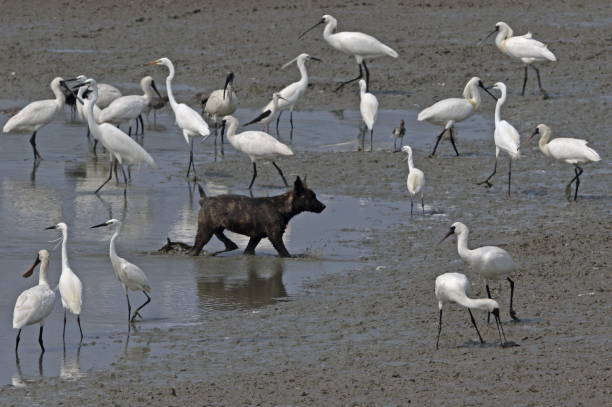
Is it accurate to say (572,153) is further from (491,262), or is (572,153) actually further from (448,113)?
(491,262)

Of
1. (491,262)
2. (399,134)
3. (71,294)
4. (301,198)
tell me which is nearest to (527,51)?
(399,134)

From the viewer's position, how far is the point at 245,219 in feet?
43.7

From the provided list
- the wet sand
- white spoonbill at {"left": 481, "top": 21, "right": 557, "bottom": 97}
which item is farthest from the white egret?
white spoonbill at {"left": 481, "top": 21, "right": 557, "bottom": 97}

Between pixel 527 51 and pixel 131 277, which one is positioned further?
pixel 527 51

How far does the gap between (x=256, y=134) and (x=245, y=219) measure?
3560mm

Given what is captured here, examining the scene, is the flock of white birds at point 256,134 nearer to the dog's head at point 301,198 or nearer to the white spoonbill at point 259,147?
the white spoonbill at point 259,147

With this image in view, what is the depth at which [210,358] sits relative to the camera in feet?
30.9

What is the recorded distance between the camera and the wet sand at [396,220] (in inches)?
342

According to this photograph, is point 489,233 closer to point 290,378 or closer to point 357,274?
point 357,274

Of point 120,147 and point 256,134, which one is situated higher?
point 256,134

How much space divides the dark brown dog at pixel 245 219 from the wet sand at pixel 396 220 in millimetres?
988

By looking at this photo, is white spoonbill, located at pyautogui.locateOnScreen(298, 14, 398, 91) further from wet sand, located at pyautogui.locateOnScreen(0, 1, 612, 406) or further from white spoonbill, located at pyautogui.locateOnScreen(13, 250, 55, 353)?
white spoonbill, located at pyautogui.locateOnScreen(13, 250, 55, 353)

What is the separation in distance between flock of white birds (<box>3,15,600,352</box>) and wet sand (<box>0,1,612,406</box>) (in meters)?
0.42

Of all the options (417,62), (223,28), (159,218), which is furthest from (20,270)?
(223,28)
